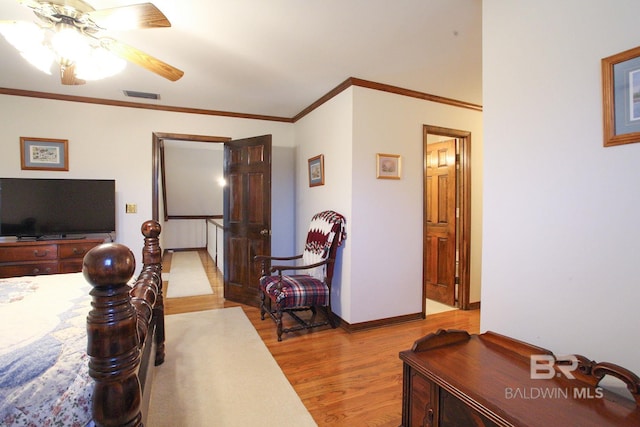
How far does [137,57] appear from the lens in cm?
195

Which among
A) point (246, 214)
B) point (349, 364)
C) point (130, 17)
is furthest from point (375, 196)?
point (130, 17)

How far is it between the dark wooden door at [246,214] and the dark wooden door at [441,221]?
78.2 inches

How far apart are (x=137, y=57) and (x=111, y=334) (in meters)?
1.92

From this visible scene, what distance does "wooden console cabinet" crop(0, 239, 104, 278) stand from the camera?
2.94 m

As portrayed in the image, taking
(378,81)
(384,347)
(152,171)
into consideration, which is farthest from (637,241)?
(152,171)

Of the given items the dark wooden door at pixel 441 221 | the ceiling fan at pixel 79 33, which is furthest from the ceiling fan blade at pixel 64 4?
the dark wooden door at pixel 441 221

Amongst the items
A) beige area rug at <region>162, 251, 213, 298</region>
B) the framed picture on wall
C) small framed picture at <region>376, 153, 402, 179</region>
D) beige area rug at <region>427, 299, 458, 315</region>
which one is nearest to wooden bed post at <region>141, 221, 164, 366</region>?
beige area rug at <region>162, 251, 213, 298</region>

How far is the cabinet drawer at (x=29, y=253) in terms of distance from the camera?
294 centimetres

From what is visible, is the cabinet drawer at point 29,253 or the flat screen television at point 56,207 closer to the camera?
the cabinet drawer at point 29,253

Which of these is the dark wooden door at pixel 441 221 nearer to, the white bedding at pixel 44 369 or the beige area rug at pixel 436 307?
the beige area rug at pixel 436 307

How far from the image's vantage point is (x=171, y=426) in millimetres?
1643

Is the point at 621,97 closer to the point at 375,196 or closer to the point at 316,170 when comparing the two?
the point at 375,196

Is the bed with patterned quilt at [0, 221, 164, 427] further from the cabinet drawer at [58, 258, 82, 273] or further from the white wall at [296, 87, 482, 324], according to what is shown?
the cabinet drawer at [58, 258, 82, 273]

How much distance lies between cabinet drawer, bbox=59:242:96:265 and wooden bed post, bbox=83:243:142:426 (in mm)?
3020
